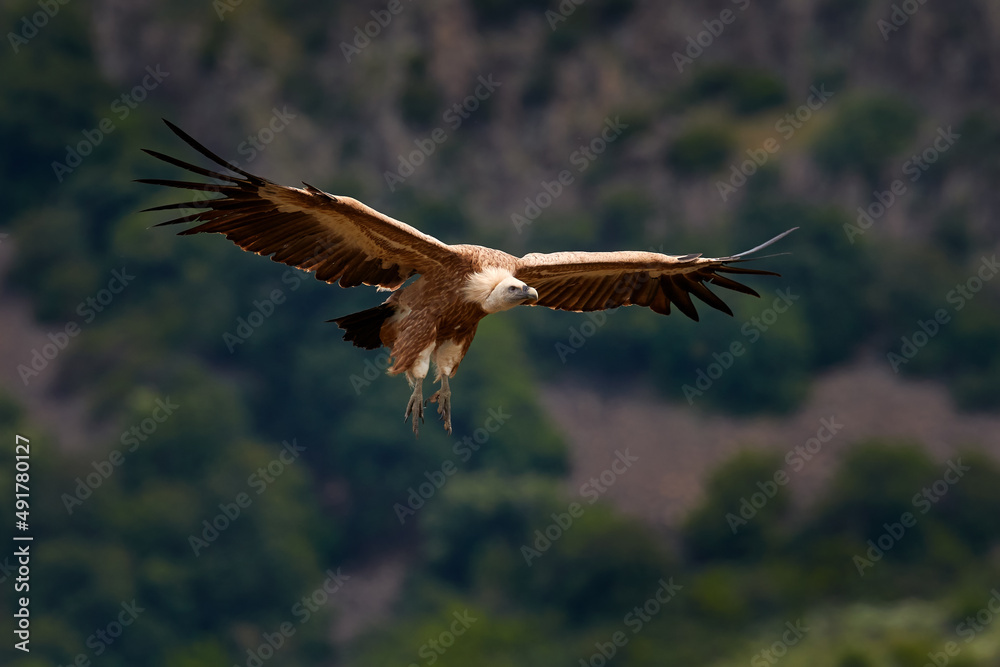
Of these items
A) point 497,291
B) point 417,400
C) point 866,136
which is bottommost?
point 417,400

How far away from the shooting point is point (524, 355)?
68688mm

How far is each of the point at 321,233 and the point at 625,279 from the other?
3022mm

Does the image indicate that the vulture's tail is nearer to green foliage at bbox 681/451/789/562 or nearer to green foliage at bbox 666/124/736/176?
green foliage at bbox 681/451/789/562

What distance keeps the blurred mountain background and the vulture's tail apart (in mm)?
35404

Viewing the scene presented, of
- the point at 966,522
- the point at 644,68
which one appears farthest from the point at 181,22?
the point at 966,522

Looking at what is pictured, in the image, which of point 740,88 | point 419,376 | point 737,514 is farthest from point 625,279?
point 740,88

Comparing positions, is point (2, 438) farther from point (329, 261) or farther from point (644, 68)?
point (329, 261)

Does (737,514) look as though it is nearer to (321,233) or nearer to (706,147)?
(706,147)

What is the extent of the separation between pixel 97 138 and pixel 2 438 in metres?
17.9

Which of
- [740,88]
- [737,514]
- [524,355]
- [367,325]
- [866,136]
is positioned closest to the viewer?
[367,325]

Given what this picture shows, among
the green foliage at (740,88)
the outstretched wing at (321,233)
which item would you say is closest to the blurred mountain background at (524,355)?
the green foliage at (740,88)

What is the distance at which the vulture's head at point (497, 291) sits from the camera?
1330 cm

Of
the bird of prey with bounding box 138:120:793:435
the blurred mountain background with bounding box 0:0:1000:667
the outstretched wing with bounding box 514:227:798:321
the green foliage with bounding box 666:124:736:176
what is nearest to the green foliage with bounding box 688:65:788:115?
the blurred mountain background with bounding box 0:0:1000:667

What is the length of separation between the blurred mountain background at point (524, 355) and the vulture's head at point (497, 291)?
35507mm
